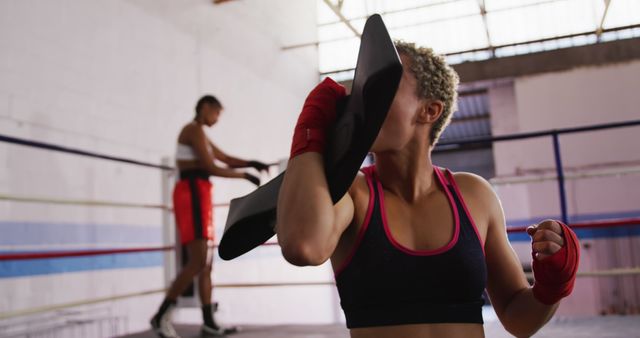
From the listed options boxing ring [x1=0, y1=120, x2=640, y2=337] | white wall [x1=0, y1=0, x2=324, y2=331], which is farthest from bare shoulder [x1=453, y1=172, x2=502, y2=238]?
white wall [x1=0, y1=0, x2=324, y2=331]

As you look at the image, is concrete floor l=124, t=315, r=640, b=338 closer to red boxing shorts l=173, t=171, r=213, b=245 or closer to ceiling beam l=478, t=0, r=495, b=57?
red boxing shorts l=173, t=171, r=213, b=245

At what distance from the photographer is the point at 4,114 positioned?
10.8 feet

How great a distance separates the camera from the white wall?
3.44m

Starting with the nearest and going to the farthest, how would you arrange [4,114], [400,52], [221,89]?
[400,52] → [4,114] → [221,89]

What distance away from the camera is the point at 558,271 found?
2.69 feet

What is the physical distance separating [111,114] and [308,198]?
3946 millimetres

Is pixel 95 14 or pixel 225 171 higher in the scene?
pixel 95 14

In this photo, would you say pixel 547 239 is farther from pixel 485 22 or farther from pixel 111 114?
pixel 485 22

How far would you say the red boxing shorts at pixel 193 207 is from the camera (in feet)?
9.21

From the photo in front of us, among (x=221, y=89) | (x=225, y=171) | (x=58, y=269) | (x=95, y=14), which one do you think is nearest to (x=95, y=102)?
(x=95, y=14)

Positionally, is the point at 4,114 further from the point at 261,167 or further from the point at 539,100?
the point at 539,100

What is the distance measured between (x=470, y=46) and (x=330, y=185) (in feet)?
29.5

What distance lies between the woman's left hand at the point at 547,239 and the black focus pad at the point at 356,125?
315 mm

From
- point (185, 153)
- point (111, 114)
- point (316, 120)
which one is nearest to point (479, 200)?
point (316, 120)
